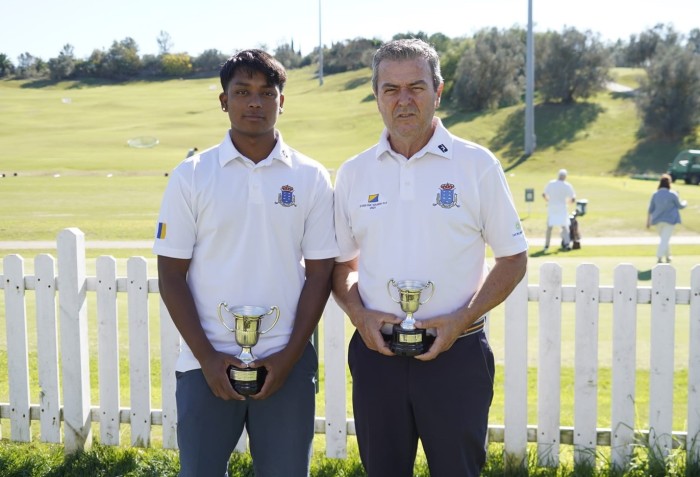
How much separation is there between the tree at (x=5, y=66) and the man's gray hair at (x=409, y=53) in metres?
83.6

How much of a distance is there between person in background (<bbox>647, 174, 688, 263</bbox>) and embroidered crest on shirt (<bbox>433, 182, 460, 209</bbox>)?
13.0m

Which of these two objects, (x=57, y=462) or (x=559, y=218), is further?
(x=559, y=218)

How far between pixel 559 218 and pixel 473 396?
14583mm

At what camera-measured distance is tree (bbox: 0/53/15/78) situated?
80.1 m

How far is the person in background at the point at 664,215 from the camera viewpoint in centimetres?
1512

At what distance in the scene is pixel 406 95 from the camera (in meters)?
2.98

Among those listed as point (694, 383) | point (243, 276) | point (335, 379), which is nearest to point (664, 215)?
point (694, 383)

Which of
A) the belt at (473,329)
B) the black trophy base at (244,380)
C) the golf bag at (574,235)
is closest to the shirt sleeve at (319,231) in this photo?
the belt at (473,329)

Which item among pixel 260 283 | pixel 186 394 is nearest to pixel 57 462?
pixel 186 394

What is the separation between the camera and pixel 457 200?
3004 millimetres

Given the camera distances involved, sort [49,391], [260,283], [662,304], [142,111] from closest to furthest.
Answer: [260,283] → [662,304] → [49,391] → [142,111]

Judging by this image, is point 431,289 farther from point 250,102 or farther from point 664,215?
point 664,215

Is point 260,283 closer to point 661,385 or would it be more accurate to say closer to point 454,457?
point 454,457

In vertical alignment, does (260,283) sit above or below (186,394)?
above
